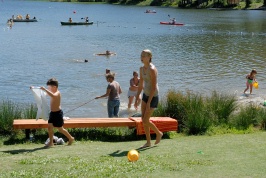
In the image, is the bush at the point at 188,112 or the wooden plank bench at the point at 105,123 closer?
the wooden plank bench at the point at 105,123

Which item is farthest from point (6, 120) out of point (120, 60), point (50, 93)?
point (120, 60)

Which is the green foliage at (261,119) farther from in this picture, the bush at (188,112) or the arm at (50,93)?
the arm at (50,93)

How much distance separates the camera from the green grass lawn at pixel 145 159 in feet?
21.8

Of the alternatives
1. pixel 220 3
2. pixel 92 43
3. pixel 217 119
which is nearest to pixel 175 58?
pixel 92 43

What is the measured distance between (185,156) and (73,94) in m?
12.9

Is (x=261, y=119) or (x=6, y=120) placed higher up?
(x=6, y=120)

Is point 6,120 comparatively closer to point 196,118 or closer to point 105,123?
point 105,123

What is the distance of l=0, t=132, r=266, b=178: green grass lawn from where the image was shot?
21.8ft

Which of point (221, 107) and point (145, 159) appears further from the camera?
point (221, 107)

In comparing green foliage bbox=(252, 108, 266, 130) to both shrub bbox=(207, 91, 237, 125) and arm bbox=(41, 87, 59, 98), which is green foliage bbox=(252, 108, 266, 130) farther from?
arm bbox=(41, 87, 59, 98)

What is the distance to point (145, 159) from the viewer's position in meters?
7.60

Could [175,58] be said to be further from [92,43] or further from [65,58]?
[92,43]

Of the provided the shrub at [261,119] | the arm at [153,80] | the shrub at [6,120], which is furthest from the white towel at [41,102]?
the shrub at [261,119]

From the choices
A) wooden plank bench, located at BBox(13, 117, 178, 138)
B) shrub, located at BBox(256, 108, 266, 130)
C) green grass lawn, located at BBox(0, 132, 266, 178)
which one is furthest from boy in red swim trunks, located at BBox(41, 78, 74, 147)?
shrub, located at BBox(256, 108, 266, 130)
